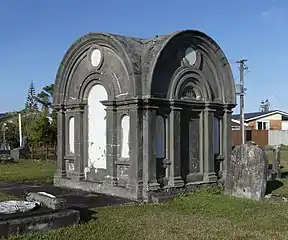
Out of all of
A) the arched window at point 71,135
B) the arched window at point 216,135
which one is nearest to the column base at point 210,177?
the arched window at point 216,135

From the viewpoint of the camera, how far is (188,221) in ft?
27.7

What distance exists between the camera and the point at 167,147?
37.8 ft

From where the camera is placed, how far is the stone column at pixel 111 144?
11680 millimetres

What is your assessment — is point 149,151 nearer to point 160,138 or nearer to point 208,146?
point 160,138

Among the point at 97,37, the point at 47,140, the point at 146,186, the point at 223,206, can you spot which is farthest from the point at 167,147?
the point at 47,140

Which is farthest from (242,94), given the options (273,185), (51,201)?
(51,201)

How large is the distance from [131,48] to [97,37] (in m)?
1.25

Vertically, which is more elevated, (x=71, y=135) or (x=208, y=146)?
(x=71, y=135)

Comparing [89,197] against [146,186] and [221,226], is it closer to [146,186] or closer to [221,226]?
[146,186]

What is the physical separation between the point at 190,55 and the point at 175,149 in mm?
2810

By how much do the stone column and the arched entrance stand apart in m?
0.40

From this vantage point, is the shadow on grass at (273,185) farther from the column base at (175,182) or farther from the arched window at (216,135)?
the column base at (175,182)

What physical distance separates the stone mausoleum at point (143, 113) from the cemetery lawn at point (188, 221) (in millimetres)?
1345

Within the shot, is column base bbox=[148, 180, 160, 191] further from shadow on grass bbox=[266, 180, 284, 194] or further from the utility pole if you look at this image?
the utility pole
